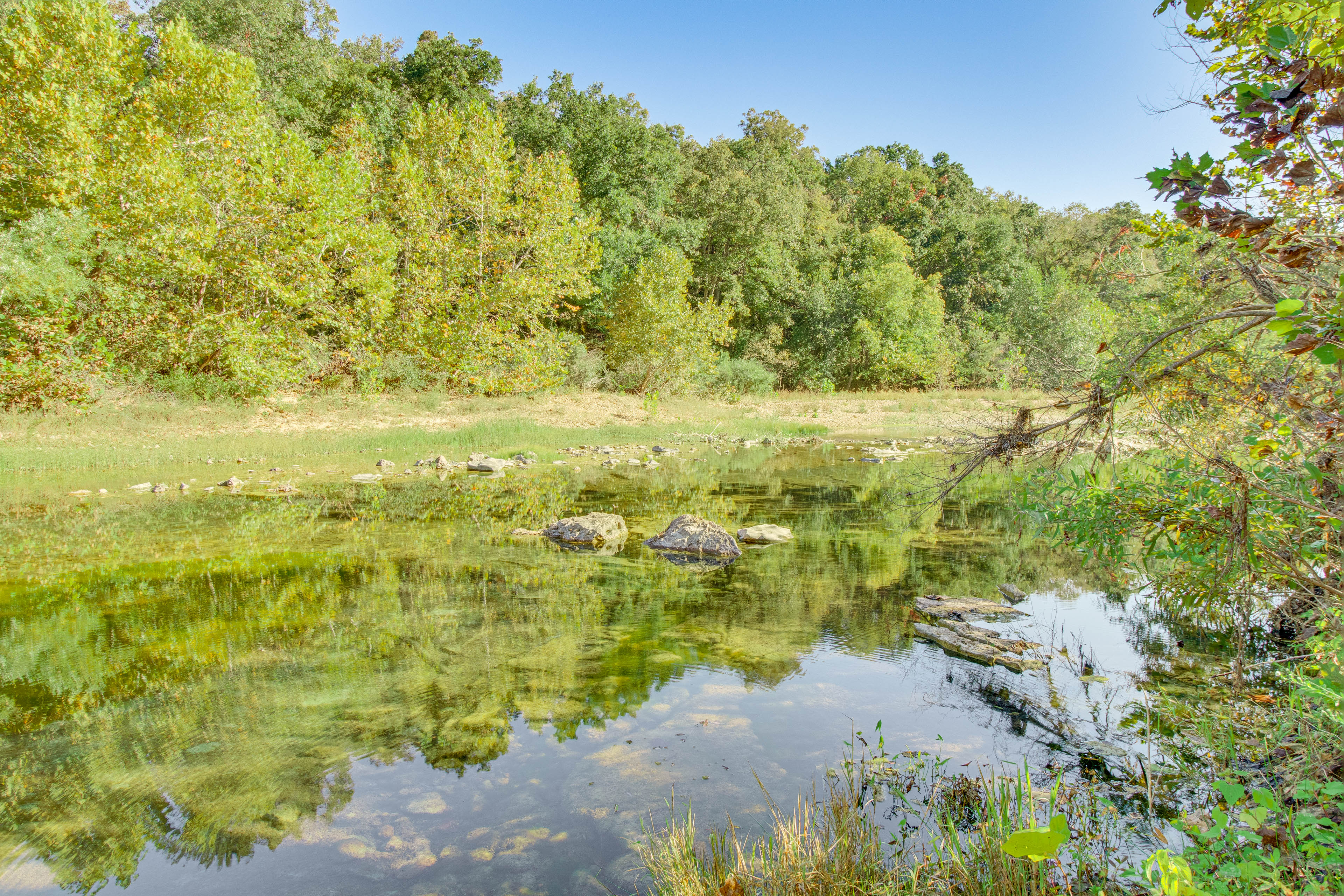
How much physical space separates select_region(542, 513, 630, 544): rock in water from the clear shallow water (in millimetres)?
594

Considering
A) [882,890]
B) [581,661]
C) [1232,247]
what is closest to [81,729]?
[581,661]

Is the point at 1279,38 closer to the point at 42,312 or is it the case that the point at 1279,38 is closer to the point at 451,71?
the point at 42,312

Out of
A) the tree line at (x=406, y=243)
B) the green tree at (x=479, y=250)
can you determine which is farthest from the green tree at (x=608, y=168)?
the green tree at (x=479, y=250)

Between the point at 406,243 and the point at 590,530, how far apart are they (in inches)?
737

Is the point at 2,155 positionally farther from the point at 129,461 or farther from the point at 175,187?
the point at 129,461

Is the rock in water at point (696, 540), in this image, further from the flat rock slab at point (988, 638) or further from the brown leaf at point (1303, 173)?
the brown leaf at point (1303, 173)

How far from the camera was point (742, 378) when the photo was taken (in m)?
34.5

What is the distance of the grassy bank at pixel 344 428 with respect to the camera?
1554 cm

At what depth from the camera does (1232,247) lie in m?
2.83

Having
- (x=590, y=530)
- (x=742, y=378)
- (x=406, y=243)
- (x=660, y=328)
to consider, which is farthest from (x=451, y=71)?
(x=590, y=530)

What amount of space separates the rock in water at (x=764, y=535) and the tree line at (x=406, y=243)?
491 cm

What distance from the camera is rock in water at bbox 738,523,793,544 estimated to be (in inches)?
412

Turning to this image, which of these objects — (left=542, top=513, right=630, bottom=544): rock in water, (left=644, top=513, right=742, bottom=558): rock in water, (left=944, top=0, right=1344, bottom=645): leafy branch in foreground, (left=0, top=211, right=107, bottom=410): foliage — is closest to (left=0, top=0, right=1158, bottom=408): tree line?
(left=0, top=211, right=107, bottom=410): foliage

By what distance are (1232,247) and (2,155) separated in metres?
25.6
